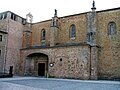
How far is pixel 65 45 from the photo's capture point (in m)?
24.3

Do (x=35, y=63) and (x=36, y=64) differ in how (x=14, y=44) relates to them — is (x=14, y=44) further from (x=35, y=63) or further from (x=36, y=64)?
(x=36, y=64)

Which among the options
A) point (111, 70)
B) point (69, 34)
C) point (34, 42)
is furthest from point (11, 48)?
point (111, 70)

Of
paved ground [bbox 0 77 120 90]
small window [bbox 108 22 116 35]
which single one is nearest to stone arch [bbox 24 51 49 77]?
small window [bbox 108 22 116 35]

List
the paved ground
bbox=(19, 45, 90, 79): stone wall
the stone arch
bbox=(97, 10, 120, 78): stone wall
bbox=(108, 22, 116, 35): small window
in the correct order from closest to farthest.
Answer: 1. the paved ground
2. bbox=(19, 45, 90, 79): stone wall
3. bbox=(97, 10, 120, 78): stone wall
4. bbox=(108, 22, 116, 35): small window
5. the stone arch

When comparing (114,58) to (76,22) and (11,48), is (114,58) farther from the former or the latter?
(11,48)

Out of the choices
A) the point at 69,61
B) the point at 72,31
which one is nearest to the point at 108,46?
the point at 69,61

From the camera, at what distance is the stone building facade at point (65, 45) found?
22344 millimetres

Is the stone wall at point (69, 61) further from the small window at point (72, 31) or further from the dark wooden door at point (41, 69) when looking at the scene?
the small window at point (72, 31)

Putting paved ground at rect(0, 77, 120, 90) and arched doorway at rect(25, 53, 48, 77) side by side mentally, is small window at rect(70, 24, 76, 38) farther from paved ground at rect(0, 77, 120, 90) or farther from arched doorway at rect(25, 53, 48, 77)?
paved ground at rect(0, 77, 120, 90)

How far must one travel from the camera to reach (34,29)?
31344 mm

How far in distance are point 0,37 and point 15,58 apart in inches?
165

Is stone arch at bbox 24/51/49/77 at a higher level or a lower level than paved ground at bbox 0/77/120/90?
higher

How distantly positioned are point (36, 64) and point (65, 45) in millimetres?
6855

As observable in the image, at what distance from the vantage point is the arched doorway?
27.8m
